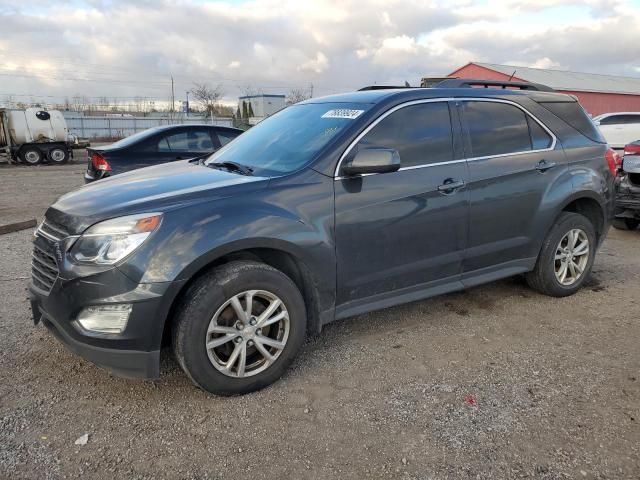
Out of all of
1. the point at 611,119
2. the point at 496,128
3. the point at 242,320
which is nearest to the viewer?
the point at 242,320

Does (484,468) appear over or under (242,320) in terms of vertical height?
under

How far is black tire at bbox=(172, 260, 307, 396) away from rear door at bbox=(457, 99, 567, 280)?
60.7 inches

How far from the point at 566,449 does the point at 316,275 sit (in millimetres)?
1634

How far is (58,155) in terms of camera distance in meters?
22.2

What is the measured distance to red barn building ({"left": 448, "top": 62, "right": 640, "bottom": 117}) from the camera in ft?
118

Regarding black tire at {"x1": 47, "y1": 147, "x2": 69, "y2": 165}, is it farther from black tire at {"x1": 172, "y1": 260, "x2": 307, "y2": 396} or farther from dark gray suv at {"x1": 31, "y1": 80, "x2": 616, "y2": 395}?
black tire at {"x1": 172, "y1": 260, "x2": 307, "y2": 396}

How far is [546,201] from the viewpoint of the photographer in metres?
4.17

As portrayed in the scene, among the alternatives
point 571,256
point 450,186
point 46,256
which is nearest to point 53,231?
point 46,256

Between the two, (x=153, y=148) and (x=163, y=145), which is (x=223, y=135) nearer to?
(x=163, y=145)

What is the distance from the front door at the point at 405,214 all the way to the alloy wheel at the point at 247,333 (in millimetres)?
491

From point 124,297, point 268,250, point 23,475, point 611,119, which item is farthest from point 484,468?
point 611,119

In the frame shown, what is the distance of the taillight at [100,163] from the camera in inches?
282

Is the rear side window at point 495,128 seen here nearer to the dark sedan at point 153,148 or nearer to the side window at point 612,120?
the dark sedan at point 153,148

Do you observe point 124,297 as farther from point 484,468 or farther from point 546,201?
point 546,201
